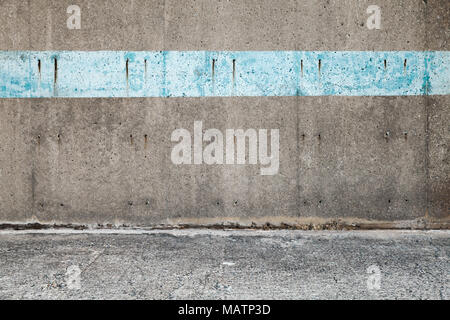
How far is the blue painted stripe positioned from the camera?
382 centimetres

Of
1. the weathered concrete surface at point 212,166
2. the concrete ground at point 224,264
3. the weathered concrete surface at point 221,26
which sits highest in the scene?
the weathered concrete surface at point 221,26

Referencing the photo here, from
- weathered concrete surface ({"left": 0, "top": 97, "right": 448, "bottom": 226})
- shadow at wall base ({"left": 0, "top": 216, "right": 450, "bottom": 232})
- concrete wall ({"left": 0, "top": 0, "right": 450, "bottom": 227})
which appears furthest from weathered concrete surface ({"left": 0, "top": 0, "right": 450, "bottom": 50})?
shadow at wall base ({"left": 0, "top": 216, "right": 450, "bottom": 232})

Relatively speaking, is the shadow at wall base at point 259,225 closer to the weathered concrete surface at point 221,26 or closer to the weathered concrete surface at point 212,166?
the weathered concrete surface at point 212,166

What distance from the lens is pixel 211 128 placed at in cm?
384

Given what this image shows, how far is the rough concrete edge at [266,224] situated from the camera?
3.84 m

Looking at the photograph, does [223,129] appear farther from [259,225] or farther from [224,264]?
[224,264]

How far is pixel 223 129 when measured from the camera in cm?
384

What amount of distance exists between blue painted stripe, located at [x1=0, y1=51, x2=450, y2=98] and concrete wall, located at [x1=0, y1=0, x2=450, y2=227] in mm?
79

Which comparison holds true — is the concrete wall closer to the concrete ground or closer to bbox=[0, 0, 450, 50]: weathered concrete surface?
bbox=[0, 0, 450, 50]: weathered concrete surface

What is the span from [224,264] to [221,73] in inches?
74.5

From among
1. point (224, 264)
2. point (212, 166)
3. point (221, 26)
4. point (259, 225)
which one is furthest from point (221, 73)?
point (224, 264)

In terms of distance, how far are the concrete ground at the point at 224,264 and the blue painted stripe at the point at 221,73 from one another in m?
1.40

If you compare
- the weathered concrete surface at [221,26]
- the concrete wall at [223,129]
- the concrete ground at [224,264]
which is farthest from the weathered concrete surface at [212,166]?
the weathered concrete surface at [221,26]

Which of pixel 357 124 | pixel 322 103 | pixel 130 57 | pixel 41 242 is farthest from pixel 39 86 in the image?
pixel 357 124
